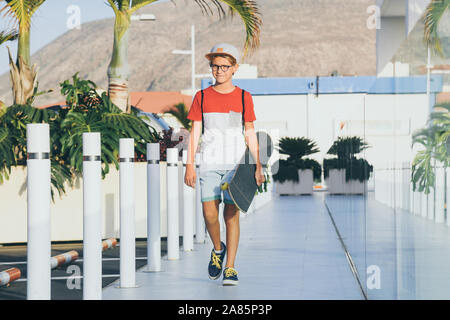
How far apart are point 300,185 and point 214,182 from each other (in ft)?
89.0

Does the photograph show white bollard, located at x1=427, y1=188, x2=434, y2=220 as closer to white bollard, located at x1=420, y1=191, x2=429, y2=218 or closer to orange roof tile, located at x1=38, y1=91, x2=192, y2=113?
white bollard, located at x1=420, y1=191, x2=429, y2=218

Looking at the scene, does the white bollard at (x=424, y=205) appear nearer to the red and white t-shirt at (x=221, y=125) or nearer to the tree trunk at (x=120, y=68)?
the red and white t-shirt at (x=221, y=125)

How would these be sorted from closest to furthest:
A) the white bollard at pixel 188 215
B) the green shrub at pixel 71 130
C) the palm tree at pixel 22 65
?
the white bollard at pixel 188 215, the green shrub at pixel 71 130, the palm tree at pixel 22 65

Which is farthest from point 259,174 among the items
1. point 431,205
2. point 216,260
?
point 431,205

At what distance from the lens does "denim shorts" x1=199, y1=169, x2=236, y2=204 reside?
282 inches

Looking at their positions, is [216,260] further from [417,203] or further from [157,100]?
[157,100]

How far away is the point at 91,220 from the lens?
598 centimetres

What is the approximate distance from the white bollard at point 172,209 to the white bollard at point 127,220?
199cm

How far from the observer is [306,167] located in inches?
1367

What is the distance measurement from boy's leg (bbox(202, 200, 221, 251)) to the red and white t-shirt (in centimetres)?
33

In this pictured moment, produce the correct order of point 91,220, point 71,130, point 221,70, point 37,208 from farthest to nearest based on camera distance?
point 71,130 → point 221,70 → point 91,220 → point 37,208

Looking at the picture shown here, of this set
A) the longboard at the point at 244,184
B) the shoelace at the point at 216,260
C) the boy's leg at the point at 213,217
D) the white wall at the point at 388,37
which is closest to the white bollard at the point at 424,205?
the longboard at the point at 244,184

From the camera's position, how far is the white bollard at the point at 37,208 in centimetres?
504
